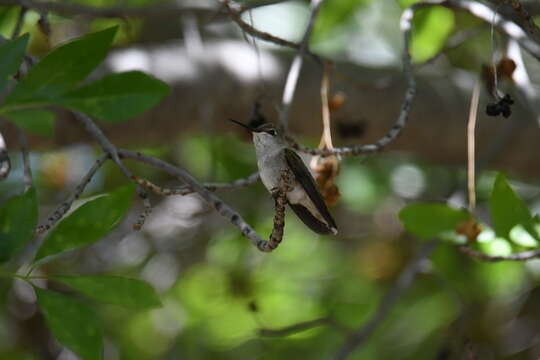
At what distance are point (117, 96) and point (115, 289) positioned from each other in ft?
1.46

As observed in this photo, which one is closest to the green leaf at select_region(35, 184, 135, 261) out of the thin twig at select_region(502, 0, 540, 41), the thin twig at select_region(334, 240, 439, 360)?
the thin twig at select_region(502, 0, 540, 41)

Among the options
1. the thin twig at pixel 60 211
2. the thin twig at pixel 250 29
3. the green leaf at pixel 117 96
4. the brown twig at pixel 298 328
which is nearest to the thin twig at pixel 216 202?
the thin twig at pixel 60 211

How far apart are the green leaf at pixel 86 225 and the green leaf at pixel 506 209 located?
3.37 ft

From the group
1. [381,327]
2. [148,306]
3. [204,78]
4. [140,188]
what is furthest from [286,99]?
[381,327]

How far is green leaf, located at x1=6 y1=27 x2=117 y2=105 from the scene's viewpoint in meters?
1.67

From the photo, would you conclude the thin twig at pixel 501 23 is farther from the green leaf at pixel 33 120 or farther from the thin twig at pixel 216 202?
the green leaf at pixel 33 120

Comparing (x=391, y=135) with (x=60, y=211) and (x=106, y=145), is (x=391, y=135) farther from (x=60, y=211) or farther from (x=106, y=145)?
(x=60, y=211)

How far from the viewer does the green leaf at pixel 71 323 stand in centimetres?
164

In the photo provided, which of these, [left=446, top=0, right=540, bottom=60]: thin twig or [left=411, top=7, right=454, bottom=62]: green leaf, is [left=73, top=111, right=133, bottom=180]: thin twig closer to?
[left=446, top=0, right=540, bottom=60]: thin twig

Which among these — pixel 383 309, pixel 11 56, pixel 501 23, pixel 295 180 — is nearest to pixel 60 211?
pixel 11 56

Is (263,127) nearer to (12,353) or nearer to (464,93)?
(464,93)

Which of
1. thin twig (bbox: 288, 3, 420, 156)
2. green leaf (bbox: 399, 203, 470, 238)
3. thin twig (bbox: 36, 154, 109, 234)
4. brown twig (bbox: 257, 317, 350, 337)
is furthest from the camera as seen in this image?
brown twig (bbox: 257, 317, 350, 337)

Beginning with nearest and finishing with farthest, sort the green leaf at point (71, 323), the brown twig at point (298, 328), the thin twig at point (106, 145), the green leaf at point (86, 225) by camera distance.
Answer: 1. the green leaf at point (71, 323)
2. the green leaf at point (86, 225)
3. the thin twig at point (106, 145)
4. the brown twig at point (298, 328)

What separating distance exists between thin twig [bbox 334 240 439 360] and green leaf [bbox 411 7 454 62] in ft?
2.99
